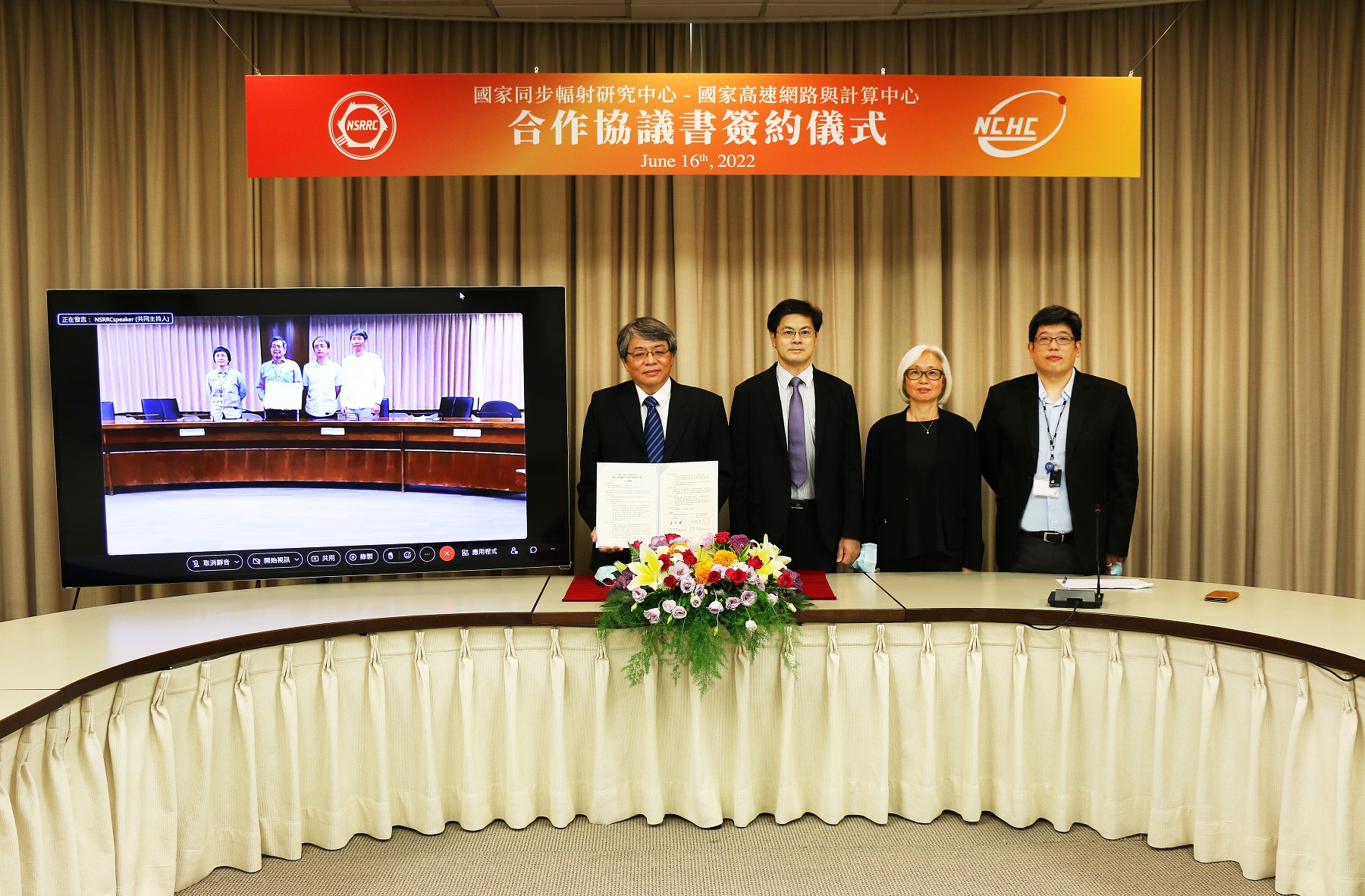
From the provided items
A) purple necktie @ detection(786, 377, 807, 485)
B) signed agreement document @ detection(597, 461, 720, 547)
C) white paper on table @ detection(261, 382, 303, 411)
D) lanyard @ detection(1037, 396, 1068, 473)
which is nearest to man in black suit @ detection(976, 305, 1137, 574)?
lanyard @ detection(1037, 396, 1068, 473)

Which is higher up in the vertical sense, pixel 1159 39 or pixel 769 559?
pixel 1159 39

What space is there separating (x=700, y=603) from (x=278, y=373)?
1.90 meters

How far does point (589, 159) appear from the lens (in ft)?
10.4

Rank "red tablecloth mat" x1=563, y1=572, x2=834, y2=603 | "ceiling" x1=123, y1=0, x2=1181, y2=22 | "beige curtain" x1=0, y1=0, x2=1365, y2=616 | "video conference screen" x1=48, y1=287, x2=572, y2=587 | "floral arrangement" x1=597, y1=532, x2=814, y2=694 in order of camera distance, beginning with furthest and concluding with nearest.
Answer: "beige curtain" x1=0, y1=0, x2=1365, y2=616, "ceiling" x1=123, y1=0, x2=1181, y2=22, "video conference screen" x1=48, y1=287, x2=572, y2=587, "red tablecloth mat" x1=563, y1=572, x2=834, y2=603, "floral arrangement" x1=597, y1=532, x2=814, y2=694

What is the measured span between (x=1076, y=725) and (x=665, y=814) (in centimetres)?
138

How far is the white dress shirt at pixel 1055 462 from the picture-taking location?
327 centimetres

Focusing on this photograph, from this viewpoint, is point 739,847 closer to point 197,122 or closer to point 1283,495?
point 1283,495

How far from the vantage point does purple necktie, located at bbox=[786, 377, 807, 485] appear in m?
3.42

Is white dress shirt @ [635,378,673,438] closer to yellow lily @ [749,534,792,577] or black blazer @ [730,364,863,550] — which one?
black blazer @ [730,364,863,550]

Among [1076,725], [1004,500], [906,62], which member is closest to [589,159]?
[906,62]

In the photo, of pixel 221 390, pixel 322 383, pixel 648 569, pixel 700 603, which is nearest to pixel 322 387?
pixel 322 383

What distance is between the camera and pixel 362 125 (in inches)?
123

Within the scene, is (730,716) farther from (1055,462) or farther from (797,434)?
(1055,462)

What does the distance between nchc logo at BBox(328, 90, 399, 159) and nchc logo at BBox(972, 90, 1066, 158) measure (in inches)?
90.1
